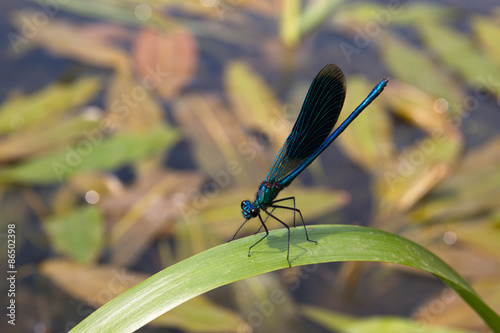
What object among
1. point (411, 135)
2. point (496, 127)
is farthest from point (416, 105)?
point (496, 127)

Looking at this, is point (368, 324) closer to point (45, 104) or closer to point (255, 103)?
point (255, 103)

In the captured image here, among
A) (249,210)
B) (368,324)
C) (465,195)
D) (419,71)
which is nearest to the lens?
(249,210)

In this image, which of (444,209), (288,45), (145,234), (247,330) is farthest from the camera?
(288,45)

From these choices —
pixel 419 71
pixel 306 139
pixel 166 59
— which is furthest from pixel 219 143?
pixel 419 71

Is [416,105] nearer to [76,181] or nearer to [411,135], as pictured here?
[411,135]

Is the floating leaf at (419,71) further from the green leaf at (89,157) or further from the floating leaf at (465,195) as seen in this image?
the green leaf at (89,157)

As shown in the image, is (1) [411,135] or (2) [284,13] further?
(2) [284,13]
